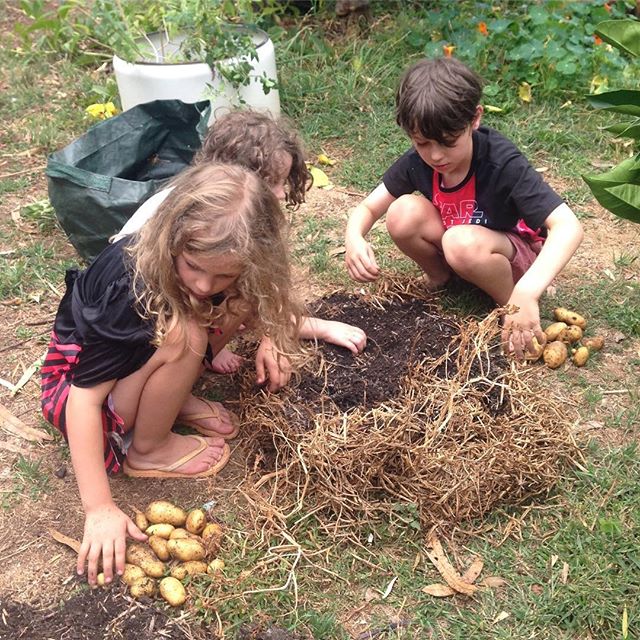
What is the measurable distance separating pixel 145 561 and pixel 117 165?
5.81 ft

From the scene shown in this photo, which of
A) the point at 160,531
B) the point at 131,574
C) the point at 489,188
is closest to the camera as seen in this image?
the point at 131,574

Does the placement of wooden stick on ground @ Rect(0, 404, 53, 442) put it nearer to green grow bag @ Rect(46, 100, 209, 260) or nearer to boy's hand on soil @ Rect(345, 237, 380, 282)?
green grow bag @ Rect(46, 100, 209, 260)

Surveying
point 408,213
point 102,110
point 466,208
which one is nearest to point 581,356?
point 466,208

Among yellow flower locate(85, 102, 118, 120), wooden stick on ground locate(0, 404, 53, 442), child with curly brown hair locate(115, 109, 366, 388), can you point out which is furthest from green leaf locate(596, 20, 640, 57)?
yellow flower locate(85, 102, 118, 120)

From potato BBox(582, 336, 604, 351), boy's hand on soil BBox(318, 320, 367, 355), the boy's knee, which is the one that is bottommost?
potato BBox(582, 336, 604, 351)

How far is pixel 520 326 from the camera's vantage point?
2611 mm

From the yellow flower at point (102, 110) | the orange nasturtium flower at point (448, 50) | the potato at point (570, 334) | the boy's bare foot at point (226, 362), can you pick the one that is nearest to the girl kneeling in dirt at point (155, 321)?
the boy's bare foot at point (226, 362)

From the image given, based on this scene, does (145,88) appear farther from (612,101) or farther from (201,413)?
(612,101)

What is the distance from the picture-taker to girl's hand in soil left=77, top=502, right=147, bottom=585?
2.17m

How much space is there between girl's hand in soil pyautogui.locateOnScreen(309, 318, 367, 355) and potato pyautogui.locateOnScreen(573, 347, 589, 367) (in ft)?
2.35

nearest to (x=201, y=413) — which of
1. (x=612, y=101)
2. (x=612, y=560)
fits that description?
(x=612, y=560)

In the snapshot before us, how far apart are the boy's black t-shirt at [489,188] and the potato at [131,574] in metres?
1.55

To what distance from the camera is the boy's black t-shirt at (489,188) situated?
8.97 feet

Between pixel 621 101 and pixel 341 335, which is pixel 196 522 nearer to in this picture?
pixel 341 335
